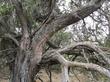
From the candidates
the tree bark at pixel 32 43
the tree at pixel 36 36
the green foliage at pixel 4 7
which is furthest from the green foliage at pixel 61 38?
the green foliage at pixel 4 7

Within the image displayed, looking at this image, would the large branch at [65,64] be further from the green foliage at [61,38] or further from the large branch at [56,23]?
the green foliage at [61,38]

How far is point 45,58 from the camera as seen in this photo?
5973 mm

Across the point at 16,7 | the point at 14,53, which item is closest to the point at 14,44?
the point at 14,53

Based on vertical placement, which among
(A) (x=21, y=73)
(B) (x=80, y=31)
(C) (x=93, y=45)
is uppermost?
(B) (x=80, y=31)

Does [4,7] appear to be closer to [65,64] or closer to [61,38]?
[65,64]

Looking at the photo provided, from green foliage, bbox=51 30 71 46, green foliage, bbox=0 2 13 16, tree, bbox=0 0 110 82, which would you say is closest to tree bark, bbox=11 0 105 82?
tree, bbox=0 0 110 82

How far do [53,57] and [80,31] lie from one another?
1386 millimetres

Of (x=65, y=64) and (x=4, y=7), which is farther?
(x=4, y=7)

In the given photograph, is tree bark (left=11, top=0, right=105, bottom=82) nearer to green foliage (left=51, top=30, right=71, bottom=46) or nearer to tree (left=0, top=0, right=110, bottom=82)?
tree (left=0, top=0, right=110, bottom=82)

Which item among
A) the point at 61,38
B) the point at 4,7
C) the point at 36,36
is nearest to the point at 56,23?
the point at 36,36

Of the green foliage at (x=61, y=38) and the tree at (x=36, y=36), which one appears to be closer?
the tree at (x=36, y=36)

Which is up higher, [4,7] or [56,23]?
[4,7]

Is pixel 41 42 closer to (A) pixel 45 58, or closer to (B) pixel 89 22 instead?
(A) pixel 45 58

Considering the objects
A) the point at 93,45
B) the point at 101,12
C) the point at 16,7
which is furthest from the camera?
the point at 101,12
